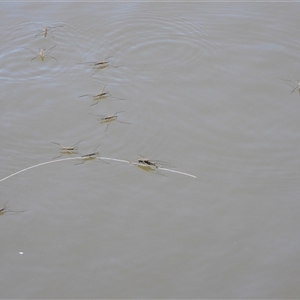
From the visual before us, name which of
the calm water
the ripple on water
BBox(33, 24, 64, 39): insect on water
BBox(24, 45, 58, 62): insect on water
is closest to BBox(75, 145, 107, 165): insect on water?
A: the calm water

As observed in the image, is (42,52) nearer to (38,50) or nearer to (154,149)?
(38,50)

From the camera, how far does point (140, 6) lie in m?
5.26

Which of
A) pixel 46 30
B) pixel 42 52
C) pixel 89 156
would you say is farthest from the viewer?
pixel 46 30

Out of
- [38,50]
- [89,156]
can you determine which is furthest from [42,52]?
[89,156]

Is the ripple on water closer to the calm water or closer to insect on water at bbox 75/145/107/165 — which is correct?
the calm water

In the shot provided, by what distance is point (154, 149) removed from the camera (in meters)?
4.09

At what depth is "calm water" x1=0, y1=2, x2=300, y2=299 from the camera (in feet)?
11.4

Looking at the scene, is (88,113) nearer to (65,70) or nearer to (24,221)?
(65,70)

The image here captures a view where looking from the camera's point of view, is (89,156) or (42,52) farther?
Answer: (42,52)

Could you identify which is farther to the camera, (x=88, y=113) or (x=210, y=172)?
(x=88, y=113)

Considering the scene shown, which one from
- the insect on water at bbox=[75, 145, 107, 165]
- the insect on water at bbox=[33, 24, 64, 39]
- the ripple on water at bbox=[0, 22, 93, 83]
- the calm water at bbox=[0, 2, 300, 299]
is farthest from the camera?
the insect on water at bbox=[33, 24, 64, 39]

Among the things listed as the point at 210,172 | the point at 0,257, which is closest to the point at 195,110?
the point at 210,172

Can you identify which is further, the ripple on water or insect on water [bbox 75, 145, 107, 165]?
the ripple on water

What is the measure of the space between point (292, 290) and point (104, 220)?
1.35 m
